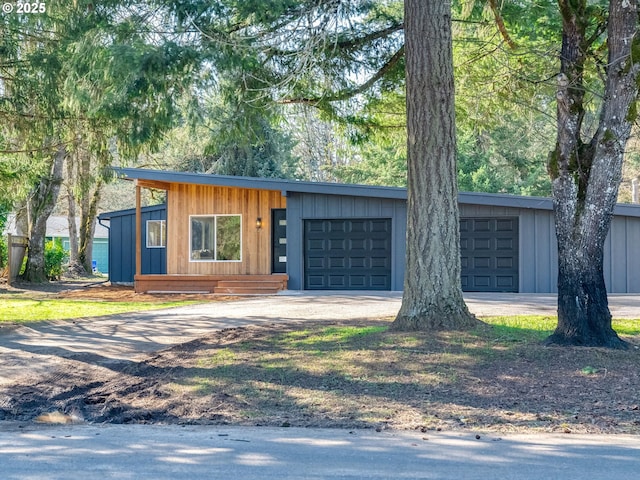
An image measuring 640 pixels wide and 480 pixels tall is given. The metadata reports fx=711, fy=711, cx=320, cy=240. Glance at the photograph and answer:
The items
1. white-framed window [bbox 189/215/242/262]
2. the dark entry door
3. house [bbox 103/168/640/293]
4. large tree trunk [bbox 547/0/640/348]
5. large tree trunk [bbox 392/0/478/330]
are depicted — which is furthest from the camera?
white-framed window [bbox 189/215/242/262]

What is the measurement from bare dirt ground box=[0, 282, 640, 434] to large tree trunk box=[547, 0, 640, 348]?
1.42ft

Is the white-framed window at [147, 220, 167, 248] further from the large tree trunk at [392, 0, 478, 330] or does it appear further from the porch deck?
the large tree trunk at [392, 0, 478, 330]

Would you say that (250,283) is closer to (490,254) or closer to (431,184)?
(490,254)

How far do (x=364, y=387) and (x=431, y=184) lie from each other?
3073 millimetres

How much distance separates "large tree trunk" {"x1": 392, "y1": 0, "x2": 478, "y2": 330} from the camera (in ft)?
29.0

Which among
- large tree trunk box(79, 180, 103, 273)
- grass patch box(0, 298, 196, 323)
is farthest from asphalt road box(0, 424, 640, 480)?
large tree trunk box(79, 180, 103, 273)

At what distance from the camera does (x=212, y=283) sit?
19891mm

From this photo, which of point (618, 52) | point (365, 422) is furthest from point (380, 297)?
point (365, 422)

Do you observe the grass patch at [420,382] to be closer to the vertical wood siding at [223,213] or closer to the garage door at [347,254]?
the garage door at [347,254]

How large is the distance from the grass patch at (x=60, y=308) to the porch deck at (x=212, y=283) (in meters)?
2.82

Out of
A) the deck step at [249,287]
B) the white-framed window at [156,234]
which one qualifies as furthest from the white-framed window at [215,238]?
the white-framed window at [156,234]

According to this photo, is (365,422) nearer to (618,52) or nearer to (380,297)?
(618,52)

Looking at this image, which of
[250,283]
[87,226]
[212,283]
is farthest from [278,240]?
[87,226]

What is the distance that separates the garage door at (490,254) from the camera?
17.9m
